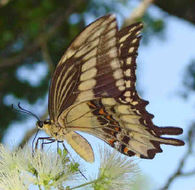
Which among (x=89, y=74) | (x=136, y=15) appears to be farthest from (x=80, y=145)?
(x=136, y=15)

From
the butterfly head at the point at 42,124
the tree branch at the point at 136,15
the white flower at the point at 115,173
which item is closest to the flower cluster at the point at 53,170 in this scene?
the white flower at the point at 115,173

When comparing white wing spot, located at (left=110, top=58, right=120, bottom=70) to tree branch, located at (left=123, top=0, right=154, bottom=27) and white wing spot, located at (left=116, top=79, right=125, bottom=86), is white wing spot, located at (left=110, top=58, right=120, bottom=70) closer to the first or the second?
white wing spot, located at (left=116, top=79, right=125, bottom=86)

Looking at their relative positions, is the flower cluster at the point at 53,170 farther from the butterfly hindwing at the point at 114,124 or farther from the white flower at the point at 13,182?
the butterfly hindwing at the point at 114,124

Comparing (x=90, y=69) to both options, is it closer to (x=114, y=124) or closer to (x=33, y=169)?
(x=114, y=124)

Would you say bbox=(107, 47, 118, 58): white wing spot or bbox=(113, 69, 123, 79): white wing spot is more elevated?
bbox=(107, 47, 118, 58): white wing spot

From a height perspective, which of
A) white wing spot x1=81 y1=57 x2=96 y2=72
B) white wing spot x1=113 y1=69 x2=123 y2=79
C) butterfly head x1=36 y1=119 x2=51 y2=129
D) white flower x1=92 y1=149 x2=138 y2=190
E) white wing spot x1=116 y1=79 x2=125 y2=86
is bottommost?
white flower x1=92 y1=149 x2=138 y2=190

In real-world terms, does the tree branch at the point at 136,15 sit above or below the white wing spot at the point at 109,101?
above

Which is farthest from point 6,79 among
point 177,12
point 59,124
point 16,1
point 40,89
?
point 59,124

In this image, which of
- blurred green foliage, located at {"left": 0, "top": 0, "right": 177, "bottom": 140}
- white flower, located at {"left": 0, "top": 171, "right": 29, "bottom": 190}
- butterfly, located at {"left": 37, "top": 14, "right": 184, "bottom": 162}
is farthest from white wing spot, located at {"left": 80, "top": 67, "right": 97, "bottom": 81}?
blurred green foliage, located at {"left": 0, "top": 0, "right": 177, "bottom": 140}
